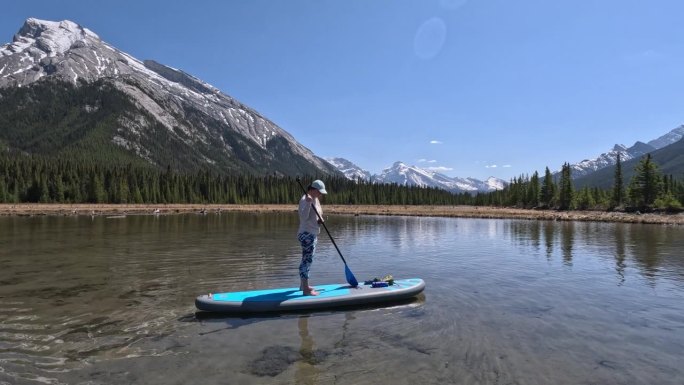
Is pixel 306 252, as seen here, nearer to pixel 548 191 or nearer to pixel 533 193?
pixel 548 191

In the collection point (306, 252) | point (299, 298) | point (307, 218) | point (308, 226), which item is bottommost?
point (299, 298)

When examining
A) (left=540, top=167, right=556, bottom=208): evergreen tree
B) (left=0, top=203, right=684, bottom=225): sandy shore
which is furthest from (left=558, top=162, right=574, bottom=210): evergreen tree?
(left=0, top=203, right=684, bottom=225): sandy shore

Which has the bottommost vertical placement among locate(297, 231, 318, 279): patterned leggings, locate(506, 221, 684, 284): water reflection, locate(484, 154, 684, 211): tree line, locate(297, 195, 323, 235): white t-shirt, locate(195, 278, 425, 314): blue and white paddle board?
locate(506, 221, 684, 284): water reflection

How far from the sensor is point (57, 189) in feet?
394

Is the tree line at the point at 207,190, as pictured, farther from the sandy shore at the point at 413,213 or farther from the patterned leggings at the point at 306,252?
A: the patterned leggings at the point at 306,252

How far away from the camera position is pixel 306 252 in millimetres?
15016

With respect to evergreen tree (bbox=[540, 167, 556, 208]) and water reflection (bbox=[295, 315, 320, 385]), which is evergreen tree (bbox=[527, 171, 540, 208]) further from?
water reflection (bbox=[295, 315, 320, 385])

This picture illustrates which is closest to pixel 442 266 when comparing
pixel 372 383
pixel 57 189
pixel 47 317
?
pixel 372 383

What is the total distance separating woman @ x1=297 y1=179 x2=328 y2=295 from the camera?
14805 millimetres

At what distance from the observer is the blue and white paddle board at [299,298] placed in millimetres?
Answer: 13531

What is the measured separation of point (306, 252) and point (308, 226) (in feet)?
2.98

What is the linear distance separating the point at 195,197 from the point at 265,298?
143 meters

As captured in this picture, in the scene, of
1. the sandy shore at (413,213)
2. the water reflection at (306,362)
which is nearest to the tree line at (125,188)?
the sandy shore at (413,213)

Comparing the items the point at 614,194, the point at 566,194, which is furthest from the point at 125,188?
the point at 614,194
